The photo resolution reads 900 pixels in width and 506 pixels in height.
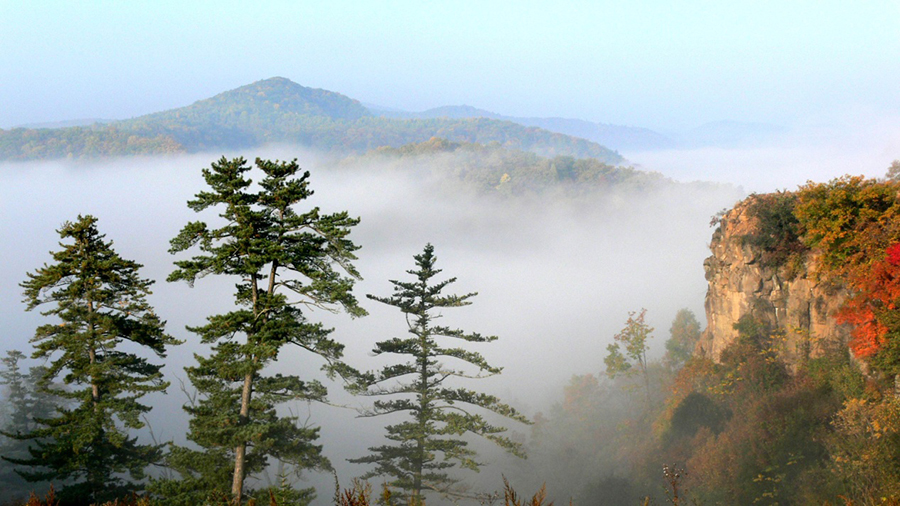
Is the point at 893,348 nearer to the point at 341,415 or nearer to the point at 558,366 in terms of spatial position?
the point at 341,415

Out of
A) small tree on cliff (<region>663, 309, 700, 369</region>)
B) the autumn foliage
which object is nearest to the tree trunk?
the autumn foliage

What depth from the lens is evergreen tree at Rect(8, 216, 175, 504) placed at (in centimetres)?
1772

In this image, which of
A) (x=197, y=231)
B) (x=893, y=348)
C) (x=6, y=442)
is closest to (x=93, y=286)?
(x=197, y=231)

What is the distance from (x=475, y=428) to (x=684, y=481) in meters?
17.5

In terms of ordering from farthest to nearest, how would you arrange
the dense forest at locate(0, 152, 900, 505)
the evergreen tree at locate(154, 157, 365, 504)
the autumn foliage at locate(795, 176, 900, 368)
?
the autumn foliage at locate(795, 176, 900, 368)
the dense forest at locate(0, 152, 900, 505)
the evergreen tree at locate(154, 157, 365, 504)

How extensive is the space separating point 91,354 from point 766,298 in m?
33.1

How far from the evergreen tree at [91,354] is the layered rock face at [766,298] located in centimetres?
2922

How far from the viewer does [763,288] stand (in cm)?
3481

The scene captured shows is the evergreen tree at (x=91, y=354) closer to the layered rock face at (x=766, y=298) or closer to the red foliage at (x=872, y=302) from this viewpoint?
the red foliage at (x=872, y=302)

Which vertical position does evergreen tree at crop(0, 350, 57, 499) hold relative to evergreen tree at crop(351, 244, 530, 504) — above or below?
below

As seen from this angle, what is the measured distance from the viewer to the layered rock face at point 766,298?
30.0m

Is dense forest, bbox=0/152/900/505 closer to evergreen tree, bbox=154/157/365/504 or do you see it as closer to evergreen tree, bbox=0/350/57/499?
evergreen tree, bbox=154/157/365/504

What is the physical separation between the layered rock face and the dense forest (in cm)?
40

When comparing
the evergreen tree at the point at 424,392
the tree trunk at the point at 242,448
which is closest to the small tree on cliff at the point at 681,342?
the evergreen tree at the point at 424,392
